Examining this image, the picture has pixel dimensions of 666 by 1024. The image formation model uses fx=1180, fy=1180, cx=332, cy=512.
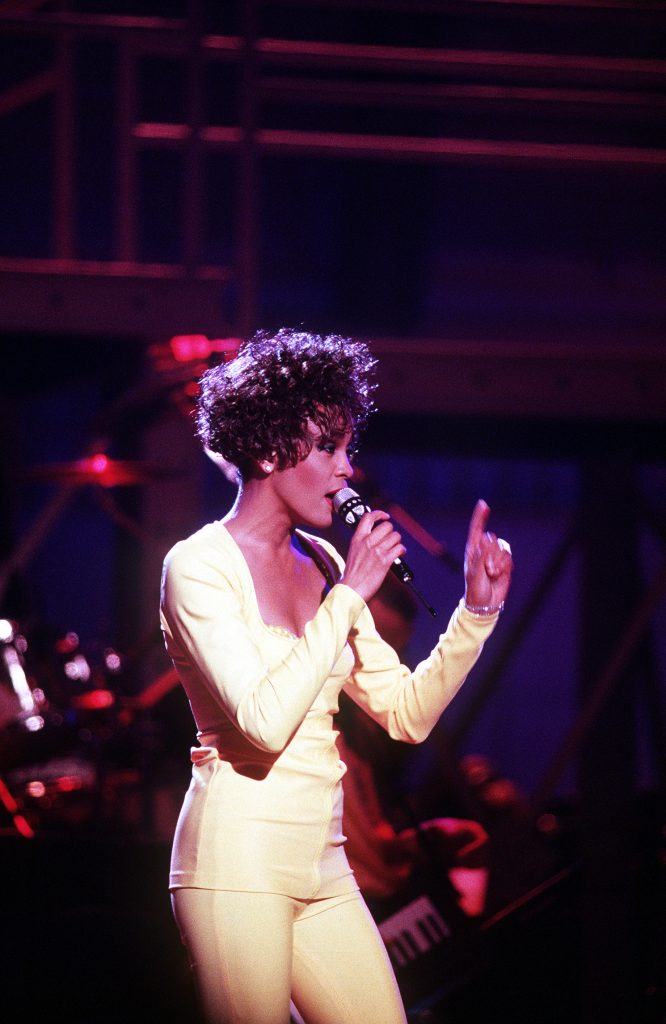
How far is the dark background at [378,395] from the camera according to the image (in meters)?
4.47

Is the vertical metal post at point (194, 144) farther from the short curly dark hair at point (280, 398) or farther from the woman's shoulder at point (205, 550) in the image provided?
the woman's shoulder at point (205, 550)

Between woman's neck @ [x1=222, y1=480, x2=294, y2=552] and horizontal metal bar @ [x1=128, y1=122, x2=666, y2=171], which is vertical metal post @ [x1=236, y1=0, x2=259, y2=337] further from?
woman's neck @ [x1=222, y1=480, x2=294, y2=552]

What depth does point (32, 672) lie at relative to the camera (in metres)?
6.40

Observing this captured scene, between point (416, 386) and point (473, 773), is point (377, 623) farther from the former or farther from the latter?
point (473, 773)

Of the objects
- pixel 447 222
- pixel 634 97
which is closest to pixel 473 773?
pixel 634 97

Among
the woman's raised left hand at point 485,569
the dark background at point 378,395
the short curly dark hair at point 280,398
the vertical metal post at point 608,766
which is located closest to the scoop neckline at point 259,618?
the short curly dark hair at point 280,398

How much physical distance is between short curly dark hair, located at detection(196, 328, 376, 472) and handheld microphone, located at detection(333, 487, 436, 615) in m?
0.11

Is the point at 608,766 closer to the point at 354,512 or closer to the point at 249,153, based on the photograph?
the point at 249,153

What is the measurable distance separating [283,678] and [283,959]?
20.5 inches

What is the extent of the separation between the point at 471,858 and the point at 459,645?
250cm

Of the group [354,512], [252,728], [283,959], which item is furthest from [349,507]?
[283,959]

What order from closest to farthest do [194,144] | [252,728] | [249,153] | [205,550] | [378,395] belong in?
[252,728]
[205,550]
[378,395]
[249,153]
[194,144]

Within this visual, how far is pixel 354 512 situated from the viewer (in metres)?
2.25

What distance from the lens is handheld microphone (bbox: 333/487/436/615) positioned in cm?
218
